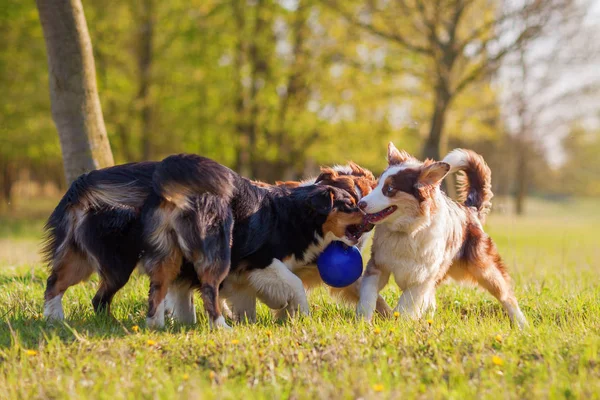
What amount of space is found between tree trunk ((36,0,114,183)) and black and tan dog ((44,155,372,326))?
90.5 inches

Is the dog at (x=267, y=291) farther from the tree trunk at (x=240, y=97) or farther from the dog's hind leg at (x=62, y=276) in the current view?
the tree trunk at (x=240, y=97)

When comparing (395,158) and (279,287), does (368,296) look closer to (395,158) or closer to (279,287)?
(279,287)

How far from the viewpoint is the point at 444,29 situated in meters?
17.0

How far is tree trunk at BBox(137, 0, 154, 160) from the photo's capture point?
2189 cm

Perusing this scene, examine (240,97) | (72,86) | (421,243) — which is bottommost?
(421,243)

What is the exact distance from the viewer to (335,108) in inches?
827

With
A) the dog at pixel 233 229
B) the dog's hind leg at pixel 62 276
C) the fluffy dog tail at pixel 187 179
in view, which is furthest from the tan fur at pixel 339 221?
the dog's hind leg at pixel 62 276

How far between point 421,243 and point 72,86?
447cm

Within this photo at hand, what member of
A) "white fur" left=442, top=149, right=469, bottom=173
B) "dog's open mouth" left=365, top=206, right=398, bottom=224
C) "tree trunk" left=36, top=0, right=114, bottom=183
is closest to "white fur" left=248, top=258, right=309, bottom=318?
"dog's open mouth" left=365, top=206, right=398, bottom=224

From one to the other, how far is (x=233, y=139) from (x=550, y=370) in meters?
19.2

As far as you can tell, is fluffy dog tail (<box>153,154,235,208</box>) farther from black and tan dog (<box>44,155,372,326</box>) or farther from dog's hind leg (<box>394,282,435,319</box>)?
dog's hind leg (<box>394,282,435,319</box>)

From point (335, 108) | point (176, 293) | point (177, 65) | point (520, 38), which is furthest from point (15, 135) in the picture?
point (176, 293)

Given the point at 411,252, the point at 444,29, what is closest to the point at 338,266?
the point at 411,252

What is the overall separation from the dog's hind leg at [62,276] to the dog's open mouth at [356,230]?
94.5 inches
